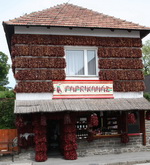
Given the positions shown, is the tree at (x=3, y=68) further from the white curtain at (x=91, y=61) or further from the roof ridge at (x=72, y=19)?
the white curtain at (x=91, y=61)

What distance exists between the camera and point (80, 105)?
10.7 metres

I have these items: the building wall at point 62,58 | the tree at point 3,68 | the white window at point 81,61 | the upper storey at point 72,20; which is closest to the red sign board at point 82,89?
the building wall at point 62,58

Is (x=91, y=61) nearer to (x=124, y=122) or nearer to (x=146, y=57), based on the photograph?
(x=124, y=122)

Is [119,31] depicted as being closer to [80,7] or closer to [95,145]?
[80,7]

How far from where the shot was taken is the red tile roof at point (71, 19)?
1140 cm

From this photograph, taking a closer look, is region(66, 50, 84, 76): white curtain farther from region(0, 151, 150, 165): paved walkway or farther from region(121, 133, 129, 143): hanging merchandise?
region(0, 151, 150, 165): paved walkway

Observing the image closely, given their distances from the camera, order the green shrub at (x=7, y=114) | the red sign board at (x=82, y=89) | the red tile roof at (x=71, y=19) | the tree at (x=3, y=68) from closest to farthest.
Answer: the red sign board at (x=82, y=89) < the red tile roof at (x=71, y=19) < the green shrub at (x=7, y=114) < the tree at (x=3, y=68)

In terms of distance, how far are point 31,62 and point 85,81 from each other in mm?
2589

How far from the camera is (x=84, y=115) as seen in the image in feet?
40.2

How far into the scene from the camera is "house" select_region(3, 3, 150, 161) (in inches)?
421

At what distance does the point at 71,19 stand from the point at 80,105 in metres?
4.32

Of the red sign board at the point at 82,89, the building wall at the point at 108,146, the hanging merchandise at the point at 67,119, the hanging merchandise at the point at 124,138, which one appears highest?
the red sign board at the point at 82,89

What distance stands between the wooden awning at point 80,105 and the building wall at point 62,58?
45 centimetres

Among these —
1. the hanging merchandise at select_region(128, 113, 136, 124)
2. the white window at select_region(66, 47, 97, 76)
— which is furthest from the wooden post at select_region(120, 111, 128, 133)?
the white window at select_region(66, 47, 97, 76)
